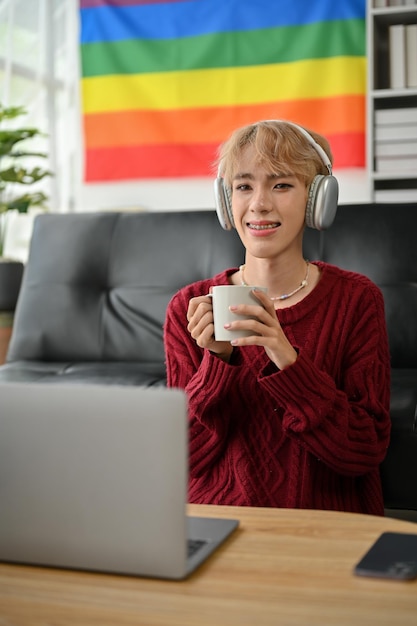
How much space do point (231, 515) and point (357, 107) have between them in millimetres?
3082

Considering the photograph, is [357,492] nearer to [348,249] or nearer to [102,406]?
[102,406]

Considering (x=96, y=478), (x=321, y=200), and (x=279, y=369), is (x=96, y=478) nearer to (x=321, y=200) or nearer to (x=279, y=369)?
(x=279, y=369)

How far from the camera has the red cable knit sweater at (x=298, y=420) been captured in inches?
52.2

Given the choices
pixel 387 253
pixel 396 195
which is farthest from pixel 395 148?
pixel 387 253

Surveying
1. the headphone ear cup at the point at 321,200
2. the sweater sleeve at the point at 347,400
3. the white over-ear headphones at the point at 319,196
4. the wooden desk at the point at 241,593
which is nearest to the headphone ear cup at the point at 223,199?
the white over-ear headphones at the point at 319,196

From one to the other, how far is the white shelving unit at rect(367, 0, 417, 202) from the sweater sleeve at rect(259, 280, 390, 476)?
7.39ft

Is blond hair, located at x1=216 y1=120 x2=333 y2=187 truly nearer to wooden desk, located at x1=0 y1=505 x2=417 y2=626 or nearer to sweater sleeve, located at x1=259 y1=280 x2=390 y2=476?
sweater sleeve, located at x1=259 y1=280 x2=390 y2=476

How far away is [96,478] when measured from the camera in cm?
78

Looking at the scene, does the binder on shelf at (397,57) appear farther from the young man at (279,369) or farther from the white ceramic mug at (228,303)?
the white ceramic mug at (228,303)

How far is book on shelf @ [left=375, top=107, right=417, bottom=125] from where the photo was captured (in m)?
3.56

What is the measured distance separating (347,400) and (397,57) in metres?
2.65

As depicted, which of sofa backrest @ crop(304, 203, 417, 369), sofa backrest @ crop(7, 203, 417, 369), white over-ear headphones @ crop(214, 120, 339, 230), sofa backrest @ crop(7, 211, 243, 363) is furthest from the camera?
sofa backrest @ crop(7, 211, 243, 363)

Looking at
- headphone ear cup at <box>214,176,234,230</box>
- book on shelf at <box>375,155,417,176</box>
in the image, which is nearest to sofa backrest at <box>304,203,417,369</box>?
headphone ear cup at <box>214,176,234,230</box>

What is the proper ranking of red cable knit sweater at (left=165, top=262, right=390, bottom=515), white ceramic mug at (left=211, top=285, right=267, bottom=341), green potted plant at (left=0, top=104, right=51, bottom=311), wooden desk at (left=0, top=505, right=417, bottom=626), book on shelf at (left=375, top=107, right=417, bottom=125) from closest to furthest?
wooden desk at (left=0, top=505, right=417, bottom=626) < white ceramic mug at (left=211, top=285, right=267, bottom=341) < red cable knit sweater at (left=165, top=262, right=390, bottom=515) < green potted plant at (left=0, top=104, right=51, bottom=311) < book on shelf at (left=375, top=107, right=417, bottom=125)
